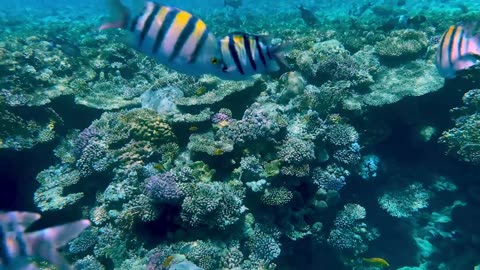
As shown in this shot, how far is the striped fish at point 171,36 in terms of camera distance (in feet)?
7.22

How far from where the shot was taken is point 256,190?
5.72 metres

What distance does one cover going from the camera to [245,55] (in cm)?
237

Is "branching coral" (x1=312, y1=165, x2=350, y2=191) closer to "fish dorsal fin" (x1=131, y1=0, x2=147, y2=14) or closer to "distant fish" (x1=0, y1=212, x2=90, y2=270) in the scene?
"distant fish" (x1=0, y1=212, x2=90, y2=270)

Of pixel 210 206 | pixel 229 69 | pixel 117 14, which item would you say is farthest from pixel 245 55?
pixel 210 206

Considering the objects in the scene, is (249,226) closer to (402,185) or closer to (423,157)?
(402,185)

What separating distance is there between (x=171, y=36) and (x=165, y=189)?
3.44 meters

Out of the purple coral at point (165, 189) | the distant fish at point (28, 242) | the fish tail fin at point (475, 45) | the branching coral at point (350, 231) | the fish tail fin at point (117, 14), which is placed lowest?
the branching coral at point (350, 231)

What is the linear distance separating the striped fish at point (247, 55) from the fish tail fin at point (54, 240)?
1.60m

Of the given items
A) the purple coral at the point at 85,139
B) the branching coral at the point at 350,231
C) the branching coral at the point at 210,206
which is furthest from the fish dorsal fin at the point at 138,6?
the branching coral at the point at 350,231

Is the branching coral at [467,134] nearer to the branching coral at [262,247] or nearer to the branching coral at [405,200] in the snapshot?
the branching coral at [405,200]

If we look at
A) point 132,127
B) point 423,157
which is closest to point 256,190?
point 132,127

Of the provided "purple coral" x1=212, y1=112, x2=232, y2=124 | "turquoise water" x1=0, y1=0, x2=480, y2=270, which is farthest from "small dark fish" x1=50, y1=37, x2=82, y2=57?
"purple coral" x1=212, y1=112, x2=232, y2=124

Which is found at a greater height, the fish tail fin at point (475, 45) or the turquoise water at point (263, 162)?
the fish tail fin at point (475, 45)

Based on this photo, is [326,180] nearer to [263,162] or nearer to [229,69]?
[263,162]
